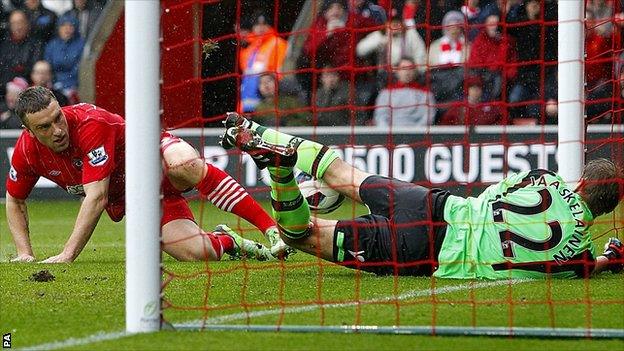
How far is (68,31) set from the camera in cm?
1525

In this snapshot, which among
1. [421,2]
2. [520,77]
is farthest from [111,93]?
[520,77]

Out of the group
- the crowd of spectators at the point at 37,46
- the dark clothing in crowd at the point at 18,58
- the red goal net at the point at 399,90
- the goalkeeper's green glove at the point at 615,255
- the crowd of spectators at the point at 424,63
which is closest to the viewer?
the goalkeeper's green glove at the point at 615,255

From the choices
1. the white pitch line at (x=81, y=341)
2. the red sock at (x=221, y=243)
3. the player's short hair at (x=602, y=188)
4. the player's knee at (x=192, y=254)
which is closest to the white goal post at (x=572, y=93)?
the player's short hair at (x=602, y=188)

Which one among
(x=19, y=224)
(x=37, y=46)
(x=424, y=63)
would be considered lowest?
(x=19, y=224)

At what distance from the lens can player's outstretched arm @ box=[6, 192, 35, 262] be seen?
7785mm

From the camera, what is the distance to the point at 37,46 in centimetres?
1516

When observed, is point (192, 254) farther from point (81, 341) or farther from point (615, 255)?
point (81, 341)

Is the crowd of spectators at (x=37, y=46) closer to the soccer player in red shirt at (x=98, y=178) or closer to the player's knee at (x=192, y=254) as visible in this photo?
the soccer player in red shirt at (x=98, y=178)

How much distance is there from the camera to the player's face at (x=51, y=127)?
23.3 feet

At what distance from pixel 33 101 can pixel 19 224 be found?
3.31 feet

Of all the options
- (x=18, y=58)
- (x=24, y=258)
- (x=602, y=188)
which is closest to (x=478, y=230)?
(x=602, y=188)

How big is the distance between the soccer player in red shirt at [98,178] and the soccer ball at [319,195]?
474 mm

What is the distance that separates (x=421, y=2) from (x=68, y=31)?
4536 mm

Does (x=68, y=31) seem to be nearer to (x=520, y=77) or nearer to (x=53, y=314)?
(x=520, y=77)
